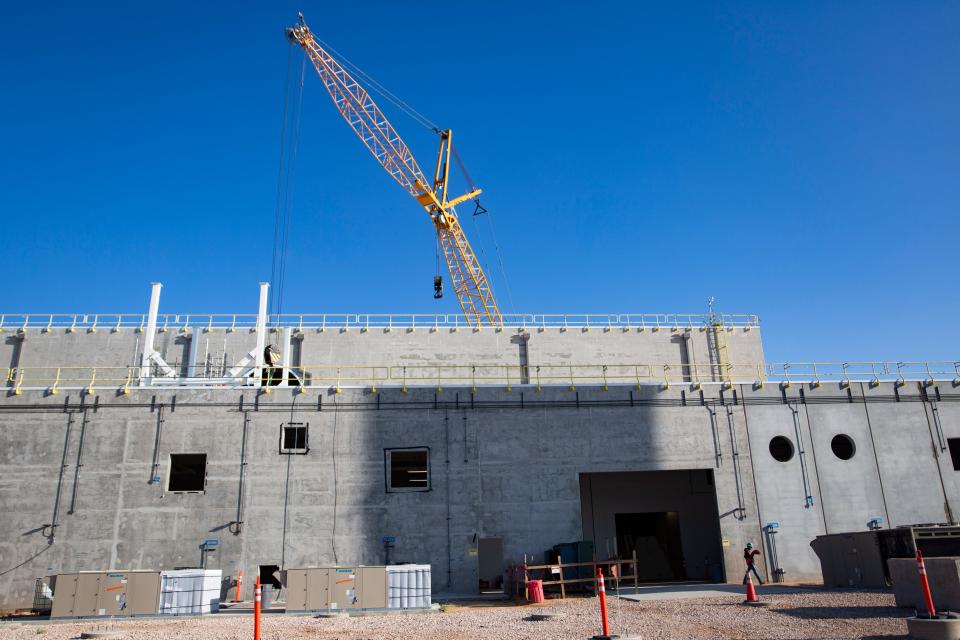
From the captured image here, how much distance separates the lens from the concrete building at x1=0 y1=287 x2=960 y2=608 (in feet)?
91.9

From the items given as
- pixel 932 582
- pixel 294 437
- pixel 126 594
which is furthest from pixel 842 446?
pixel 126 594

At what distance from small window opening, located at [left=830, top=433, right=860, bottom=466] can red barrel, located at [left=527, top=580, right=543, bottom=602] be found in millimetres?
15275

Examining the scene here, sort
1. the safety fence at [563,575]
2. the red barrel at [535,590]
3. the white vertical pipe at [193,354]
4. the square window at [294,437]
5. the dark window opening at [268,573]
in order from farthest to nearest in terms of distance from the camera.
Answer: the white vertical pipe at [193,354], the square window at [294,437], the dark window opening at [268,573], the safety fence at [563,575], the red barrel at [535,590]

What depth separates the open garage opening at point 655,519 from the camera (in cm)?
3516

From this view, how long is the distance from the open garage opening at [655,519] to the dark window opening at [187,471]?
17196 mm

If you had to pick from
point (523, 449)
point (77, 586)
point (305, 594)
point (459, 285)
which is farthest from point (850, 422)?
point (459, 285)

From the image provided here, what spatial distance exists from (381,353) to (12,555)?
23148mm

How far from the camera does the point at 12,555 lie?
2714cm

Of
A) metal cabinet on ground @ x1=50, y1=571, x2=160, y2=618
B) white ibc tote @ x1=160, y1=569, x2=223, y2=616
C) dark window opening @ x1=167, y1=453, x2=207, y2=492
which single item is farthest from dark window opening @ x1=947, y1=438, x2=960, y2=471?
metal cabinet on ground @ x1=50, y1=571, x2=160, y2=618

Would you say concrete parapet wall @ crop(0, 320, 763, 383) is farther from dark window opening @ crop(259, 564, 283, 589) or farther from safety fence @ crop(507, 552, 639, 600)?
safety fence @ crop(507, 552, 639, 600)

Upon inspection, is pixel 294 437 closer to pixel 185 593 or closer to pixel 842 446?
pixel 185 593

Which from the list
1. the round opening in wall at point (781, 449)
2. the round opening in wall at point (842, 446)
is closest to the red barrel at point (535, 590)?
the round opening in wall at point (781, 449)

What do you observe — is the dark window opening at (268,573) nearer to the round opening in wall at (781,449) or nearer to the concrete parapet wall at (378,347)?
the concrete parapet wall at (378,347)

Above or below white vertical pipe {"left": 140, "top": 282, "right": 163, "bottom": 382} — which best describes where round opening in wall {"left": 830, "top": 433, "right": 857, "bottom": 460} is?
below
